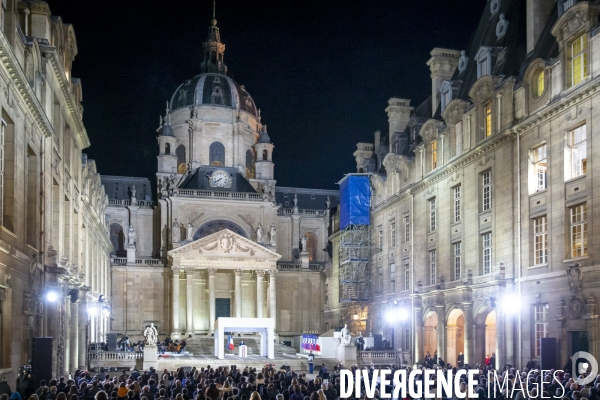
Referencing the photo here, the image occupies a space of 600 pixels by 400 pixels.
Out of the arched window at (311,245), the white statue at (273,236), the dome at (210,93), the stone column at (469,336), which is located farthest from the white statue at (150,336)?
the dome at (210,93)

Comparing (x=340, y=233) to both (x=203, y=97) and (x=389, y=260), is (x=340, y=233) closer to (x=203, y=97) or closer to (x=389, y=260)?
(x=389, y=260)

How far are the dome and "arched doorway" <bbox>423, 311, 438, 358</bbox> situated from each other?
1624 inches

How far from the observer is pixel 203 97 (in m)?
79.8

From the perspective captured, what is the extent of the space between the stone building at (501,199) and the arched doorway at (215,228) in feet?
71.3

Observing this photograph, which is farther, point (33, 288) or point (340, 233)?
point (340, 233)

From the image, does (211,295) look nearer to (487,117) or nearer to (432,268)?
(432,268)

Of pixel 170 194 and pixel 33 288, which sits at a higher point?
pixel 170 194

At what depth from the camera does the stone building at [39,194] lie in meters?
22.9

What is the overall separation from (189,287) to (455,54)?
105ft

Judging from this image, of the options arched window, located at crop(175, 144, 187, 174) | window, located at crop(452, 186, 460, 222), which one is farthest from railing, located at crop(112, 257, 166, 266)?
window, located at crop(452, 186, 460, 222)

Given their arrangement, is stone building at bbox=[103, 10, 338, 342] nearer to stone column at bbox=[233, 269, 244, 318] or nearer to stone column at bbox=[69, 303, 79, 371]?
stone column at bbox=[233, 269, 244, 318]

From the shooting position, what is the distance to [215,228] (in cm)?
7181

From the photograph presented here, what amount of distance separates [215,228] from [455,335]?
34985 mm

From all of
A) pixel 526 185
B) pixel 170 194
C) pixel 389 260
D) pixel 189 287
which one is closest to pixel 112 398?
pixel 526 185
